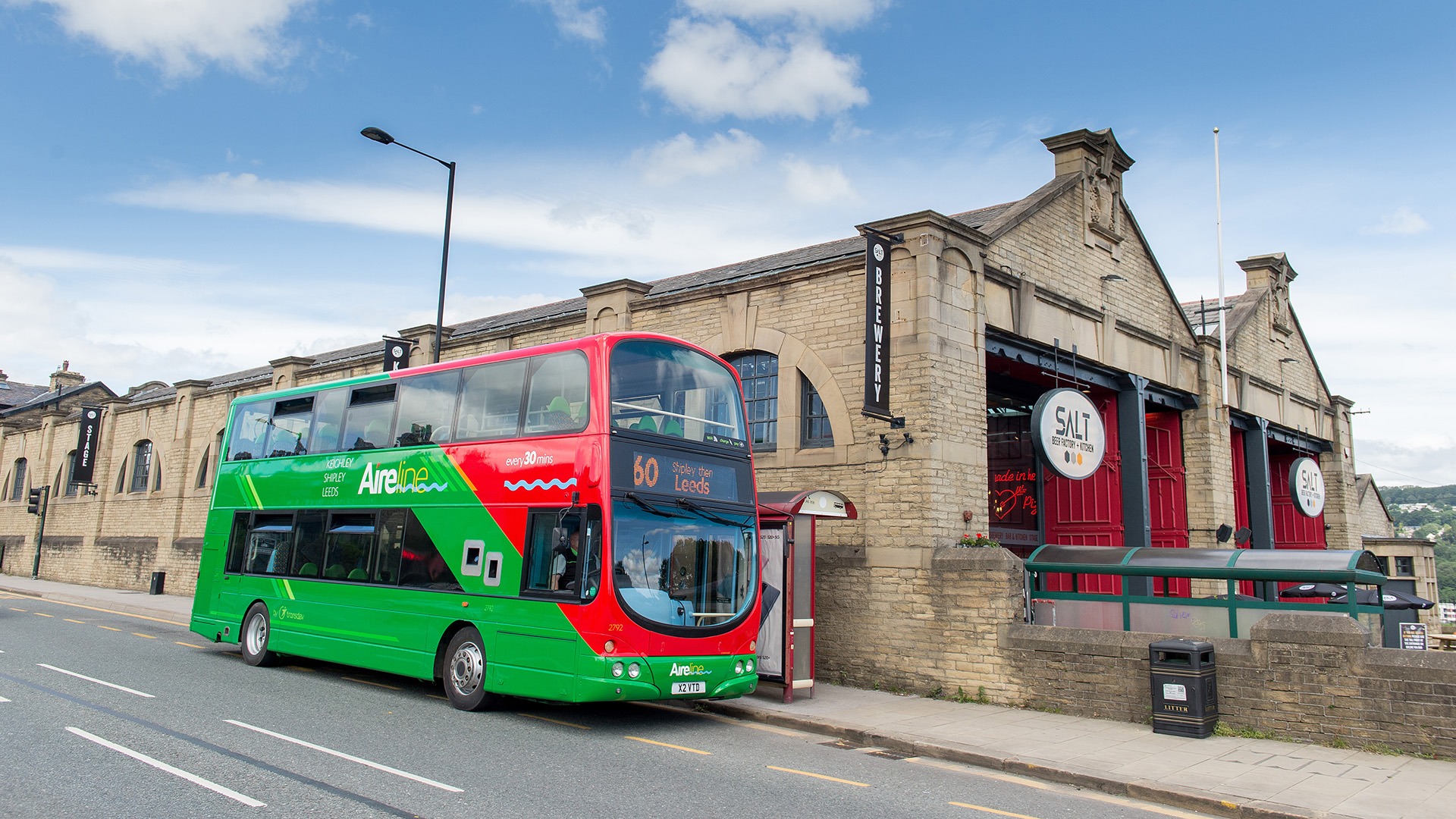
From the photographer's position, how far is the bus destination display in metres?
9.47

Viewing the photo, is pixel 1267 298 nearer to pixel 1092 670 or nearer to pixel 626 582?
pixel 1092 670

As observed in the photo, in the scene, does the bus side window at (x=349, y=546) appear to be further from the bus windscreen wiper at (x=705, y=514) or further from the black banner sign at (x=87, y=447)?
the black banner sign at (x=87, y=447)

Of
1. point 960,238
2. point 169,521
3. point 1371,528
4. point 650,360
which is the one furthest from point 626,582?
point 1371,528

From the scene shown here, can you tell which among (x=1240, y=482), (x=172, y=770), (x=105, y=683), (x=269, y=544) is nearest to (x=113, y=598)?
(x=269, y=544)

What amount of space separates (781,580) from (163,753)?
6.65m

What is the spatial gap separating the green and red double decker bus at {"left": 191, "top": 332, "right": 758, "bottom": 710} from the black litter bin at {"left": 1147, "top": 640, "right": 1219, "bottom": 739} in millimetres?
4239

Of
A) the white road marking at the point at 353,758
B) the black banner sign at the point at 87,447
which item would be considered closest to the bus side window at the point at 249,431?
the white road marking at the point at 353,758

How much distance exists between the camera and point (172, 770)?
7027 mm

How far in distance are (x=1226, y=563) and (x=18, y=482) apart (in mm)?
45980

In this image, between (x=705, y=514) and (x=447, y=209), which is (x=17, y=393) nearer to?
(x=447, y=209)

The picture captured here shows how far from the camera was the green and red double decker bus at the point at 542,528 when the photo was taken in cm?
931

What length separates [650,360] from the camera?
1022 centimetres

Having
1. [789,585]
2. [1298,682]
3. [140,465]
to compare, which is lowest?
[1298,682]

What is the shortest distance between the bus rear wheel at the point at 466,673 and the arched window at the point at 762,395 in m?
5.95
